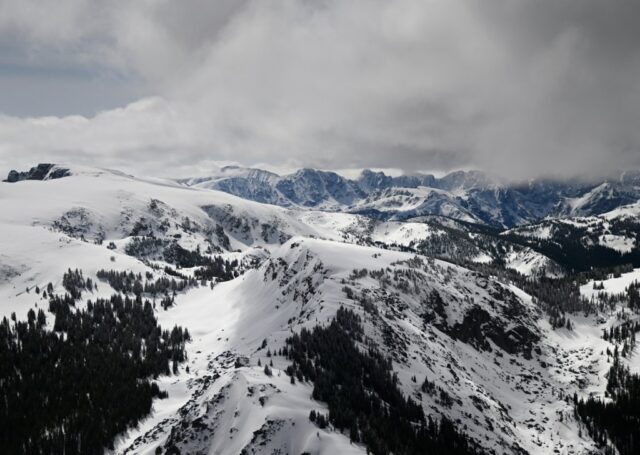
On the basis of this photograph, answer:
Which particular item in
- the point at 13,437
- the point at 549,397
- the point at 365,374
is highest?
the point at 365,374

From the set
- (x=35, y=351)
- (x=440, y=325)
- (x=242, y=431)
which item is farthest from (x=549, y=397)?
(x=35, y=351)

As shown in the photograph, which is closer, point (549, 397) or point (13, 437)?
point (13, 437)

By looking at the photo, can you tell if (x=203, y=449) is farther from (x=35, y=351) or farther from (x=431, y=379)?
(x=35, y=351)

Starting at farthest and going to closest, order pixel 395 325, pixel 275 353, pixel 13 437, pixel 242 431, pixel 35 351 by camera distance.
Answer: pixel 35 351 < pixel 395 325 < pixel 275 353 < pixel 13 437 < pixel 242 431

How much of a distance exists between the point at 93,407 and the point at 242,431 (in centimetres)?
6245

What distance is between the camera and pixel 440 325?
529 feet

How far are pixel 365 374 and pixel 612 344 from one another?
127 m

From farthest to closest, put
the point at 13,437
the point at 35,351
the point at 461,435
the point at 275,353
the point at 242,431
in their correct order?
the point at 35,351 < the point at 275,353 < the point at 13,437 < the point at 461,435 < the point at 242,431

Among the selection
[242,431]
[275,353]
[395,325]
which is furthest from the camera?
[395,325]

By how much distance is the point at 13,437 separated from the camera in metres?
104

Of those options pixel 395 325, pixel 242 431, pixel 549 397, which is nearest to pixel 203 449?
pixel 242 431

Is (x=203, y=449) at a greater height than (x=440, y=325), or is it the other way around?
(x=440, y=325)

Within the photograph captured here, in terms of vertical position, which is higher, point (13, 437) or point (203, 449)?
point (203, 449)

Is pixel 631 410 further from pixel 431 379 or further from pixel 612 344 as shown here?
pixel 431 379
